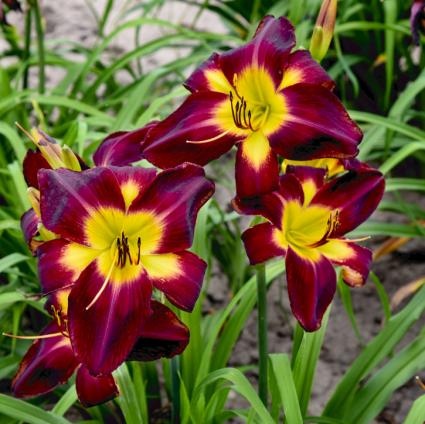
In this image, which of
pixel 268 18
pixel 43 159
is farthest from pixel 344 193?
pixel 43 159

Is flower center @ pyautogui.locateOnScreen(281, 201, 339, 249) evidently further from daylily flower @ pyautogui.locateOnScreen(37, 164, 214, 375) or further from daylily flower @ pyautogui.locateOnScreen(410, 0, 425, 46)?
daylily flower @ pyautogui.locateOnScreen(410, 0, 425, 46)

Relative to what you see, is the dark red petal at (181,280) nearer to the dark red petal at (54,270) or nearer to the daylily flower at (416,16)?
the dark red petal at (54,270)

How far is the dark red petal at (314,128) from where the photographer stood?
93 centimetres

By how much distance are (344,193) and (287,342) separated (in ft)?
3.17

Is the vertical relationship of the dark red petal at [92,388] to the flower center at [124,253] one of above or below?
below

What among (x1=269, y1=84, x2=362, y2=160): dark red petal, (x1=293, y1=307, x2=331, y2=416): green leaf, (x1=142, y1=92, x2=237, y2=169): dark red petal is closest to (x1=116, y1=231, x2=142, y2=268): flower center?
(x1=142, y1=92, x2=237, y2=169): dark red petal

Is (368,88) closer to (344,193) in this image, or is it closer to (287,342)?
(287,342)

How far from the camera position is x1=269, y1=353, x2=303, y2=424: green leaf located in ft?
3.64

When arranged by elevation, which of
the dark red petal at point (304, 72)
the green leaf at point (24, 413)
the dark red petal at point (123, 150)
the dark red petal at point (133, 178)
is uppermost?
the dark red petal at point (304, 72)

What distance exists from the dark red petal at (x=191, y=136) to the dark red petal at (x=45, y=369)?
27 centimetres

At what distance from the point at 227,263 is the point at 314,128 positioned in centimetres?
109

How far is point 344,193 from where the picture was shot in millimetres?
1062

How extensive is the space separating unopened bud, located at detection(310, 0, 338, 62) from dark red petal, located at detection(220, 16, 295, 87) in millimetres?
62

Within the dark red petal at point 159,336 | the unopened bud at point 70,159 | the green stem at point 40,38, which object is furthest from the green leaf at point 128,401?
the green stem at point 40,38
